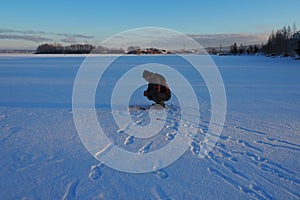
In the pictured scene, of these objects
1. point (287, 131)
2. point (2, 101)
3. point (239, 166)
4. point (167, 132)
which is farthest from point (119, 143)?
point (2, 101)

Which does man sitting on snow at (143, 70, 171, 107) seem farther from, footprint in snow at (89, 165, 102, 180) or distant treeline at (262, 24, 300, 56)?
distant treeline at (262, 24, 300, 56)

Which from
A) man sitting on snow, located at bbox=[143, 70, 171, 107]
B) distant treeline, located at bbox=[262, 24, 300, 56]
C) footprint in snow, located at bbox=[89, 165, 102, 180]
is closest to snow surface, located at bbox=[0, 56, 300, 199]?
footprint in snow, located at bbox=[89, 165, 102, 180]

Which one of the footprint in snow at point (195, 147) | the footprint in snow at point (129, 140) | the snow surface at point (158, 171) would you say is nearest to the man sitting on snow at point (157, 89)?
the snow surface at point (158, 171)

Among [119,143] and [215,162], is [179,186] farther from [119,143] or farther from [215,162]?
[119,143]

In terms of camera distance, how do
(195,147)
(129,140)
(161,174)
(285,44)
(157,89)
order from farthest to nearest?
(285,44)
(157,89)
(129,140)
(195,147)
(161,174)

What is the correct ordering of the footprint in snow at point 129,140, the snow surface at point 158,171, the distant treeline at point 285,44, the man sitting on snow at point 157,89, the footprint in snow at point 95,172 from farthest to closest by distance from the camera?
1. the distant treeline at point 285,44
2. the man sitting on snow at point 157,89
3. the footprint in snow at point 129,140
4. the footprint in snow at point 95,172
5. the snow surface at point 158,171

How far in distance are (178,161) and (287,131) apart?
2817 mm

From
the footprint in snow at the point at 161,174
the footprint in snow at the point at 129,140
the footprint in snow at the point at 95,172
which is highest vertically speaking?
the footprint in snow at the point at 129,140

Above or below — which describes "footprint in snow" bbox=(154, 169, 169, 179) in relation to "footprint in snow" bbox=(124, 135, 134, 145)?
below

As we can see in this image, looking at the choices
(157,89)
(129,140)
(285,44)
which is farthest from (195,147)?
(285,44)

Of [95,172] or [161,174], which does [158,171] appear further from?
[95,172]

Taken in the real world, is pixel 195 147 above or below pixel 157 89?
below

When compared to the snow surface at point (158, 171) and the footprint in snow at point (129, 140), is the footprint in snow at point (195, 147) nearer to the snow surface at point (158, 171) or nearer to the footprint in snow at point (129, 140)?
the snow surface at point (158, 171)

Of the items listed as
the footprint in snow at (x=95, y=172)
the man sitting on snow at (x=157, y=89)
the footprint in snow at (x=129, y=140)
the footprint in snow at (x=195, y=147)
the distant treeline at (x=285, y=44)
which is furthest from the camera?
→ the distant treeline at (x=285, y=44)
